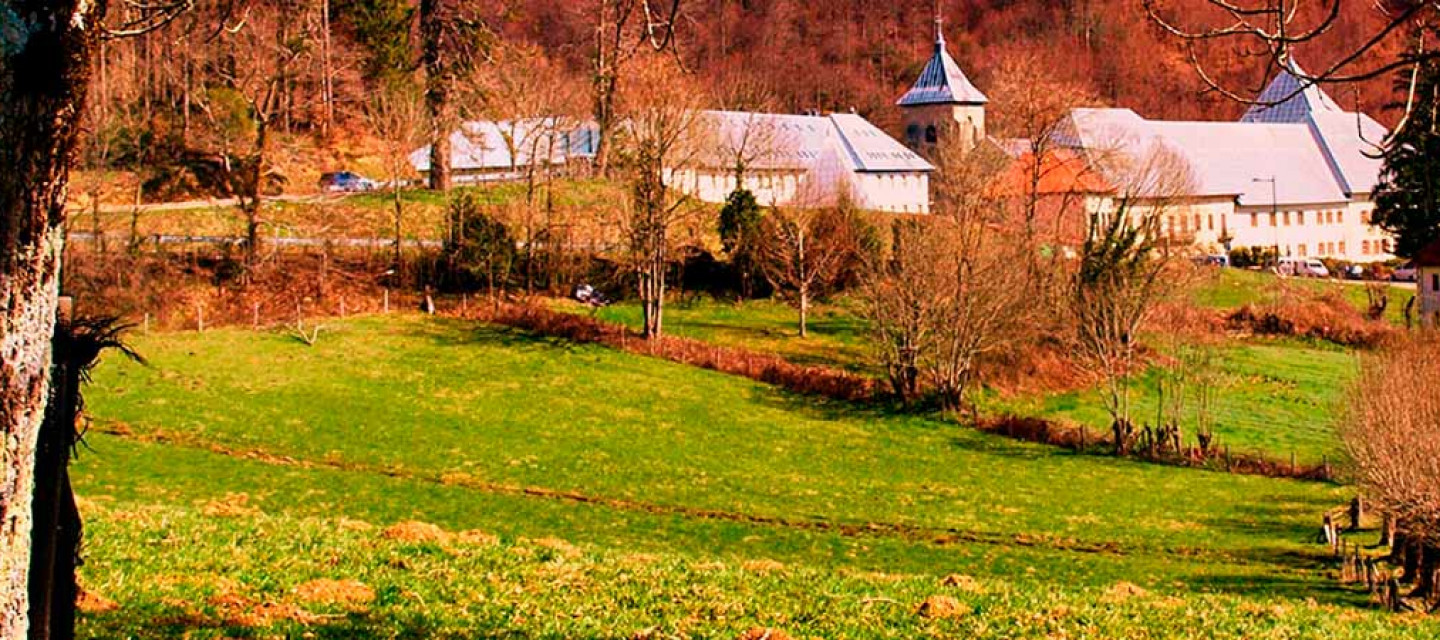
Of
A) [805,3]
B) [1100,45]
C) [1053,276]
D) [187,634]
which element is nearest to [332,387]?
[1053,276]

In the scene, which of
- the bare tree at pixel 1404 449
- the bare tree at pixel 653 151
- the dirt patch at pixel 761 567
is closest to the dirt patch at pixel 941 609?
the dirt patch at pixel 761 567

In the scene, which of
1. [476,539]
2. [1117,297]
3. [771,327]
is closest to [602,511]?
[476,539]

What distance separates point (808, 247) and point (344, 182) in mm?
21134

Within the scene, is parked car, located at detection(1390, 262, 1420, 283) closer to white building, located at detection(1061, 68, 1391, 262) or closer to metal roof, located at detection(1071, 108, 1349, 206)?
white building, located at detection(1061, 68, 1391, 262)

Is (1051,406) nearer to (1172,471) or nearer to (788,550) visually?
(1172,471)

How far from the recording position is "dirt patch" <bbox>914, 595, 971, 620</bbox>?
29.3 feet

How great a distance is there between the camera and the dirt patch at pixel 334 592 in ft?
26.1

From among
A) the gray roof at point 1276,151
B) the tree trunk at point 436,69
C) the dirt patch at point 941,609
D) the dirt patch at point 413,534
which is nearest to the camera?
the dirt patch at point 941,609

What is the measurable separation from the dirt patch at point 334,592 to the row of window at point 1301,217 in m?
79.3

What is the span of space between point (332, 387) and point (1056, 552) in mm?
16434

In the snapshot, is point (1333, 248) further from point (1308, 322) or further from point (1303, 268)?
point (1308, 322)

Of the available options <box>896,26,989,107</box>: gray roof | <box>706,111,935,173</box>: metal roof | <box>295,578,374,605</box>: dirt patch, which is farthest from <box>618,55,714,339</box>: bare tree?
<box>896,26,989,107</box>: gray roof

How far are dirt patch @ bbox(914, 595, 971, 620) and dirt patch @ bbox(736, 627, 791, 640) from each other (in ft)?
4.69

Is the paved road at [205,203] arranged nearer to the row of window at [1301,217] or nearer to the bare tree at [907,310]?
the bare tree at [907,310]
